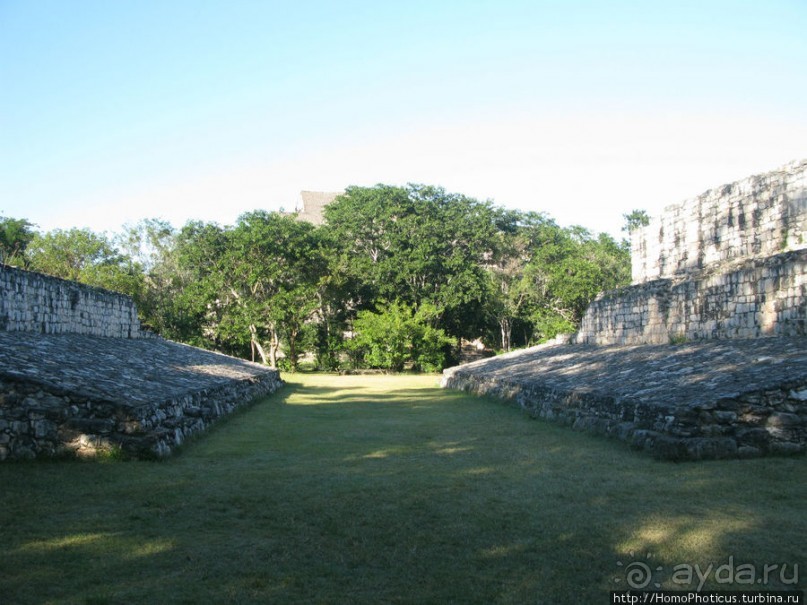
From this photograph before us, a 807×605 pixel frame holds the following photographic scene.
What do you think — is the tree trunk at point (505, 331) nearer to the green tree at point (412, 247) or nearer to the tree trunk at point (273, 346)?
the green tree at point (412, 247)

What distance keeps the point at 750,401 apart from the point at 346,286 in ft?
98.8

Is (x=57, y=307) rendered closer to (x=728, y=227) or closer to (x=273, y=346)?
(x=728, y=227)

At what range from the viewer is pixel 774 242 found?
48.7 feet

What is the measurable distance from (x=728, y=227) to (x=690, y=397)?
9742mm

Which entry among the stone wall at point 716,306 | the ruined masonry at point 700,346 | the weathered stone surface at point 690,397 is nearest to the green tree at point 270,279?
the ruined masonry at point 700,346

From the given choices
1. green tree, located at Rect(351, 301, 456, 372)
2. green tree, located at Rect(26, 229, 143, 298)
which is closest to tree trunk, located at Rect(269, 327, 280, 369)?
green tree, located at Rect(351, 301, 456, 372)

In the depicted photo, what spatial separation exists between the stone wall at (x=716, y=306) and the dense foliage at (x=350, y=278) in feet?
56.1

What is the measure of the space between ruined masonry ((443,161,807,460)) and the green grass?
0.58 metres

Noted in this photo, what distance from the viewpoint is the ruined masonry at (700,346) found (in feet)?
25.4

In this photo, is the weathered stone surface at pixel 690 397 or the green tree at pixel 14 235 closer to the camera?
the weathered stone surface at pixel 690 397

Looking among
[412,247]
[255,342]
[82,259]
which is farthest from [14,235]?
[412,247]

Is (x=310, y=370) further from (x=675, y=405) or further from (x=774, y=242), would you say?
(x=675, y=405)

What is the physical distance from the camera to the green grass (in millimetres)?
4164

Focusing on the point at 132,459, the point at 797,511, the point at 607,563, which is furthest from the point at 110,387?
the point at 797,511
